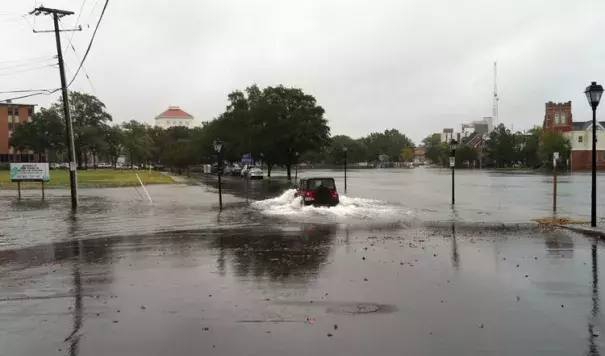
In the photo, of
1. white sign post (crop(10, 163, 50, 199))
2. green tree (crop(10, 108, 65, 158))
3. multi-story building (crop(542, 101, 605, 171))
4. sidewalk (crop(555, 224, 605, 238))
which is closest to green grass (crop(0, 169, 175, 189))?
white sign post (crop(10, 163, 50, 199))

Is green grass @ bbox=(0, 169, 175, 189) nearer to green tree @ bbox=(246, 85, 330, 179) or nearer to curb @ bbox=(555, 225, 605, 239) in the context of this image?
green tree @ bbox=(246, 85, 330, 179)

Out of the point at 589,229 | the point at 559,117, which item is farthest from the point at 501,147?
the point at 589,229

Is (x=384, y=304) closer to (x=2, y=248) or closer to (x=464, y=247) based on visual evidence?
(x=464, y=247)

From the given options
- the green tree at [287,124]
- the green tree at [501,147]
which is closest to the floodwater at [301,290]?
the green tree at [287,124]

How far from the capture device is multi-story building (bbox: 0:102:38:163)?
4673 inches

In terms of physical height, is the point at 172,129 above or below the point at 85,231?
above

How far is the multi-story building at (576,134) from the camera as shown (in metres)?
89.8

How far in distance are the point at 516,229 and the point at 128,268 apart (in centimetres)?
1077

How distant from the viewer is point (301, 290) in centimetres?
738

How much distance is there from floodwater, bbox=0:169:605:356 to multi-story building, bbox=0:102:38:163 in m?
121

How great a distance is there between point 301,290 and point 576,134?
98553mm

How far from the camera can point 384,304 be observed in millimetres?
6598

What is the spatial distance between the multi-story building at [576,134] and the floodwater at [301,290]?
87.7 m

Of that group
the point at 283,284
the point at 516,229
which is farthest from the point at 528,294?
the point at 516,229
